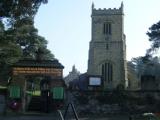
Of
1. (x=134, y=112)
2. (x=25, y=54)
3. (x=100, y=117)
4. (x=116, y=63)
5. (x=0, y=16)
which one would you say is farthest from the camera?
(x=116, y=63)

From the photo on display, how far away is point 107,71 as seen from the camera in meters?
88.9

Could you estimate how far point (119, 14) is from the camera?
314 feet

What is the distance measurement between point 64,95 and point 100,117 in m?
3.17

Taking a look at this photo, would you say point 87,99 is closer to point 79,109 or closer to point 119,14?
point 79,109

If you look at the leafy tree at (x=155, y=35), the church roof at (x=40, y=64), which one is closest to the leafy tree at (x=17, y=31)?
the church roof at (x=40, y=64)

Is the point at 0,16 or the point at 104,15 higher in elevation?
the point at 104,15

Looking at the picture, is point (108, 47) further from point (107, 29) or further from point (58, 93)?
point (58, 93)

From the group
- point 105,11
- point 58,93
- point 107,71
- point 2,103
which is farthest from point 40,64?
point 105,11

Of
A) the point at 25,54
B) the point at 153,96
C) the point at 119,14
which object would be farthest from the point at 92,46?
the point at 153,96

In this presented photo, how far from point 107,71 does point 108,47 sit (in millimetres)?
5712

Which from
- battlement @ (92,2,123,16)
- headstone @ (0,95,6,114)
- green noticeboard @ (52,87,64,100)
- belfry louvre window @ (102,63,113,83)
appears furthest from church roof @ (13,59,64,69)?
battlement @ (92,2,123,16)

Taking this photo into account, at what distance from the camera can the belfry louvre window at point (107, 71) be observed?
8788 centimetres

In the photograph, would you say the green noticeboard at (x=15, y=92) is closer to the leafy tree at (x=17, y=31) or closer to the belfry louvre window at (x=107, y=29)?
the leafy tree at (x=17, y=31)

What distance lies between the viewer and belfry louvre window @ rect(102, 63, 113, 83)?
288 ft
